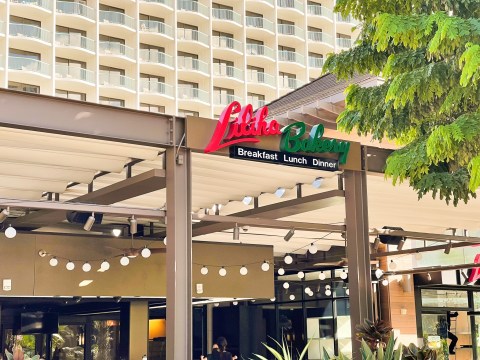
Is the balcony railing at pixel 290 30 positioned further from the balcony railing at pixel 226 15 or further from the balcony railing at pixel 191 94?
the balcony railing at pixel 191 94

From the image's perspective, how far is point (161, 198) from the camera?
1228 centimetres

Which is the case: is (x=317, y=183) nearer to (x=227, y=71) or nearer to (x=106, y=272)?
(x=106, y=272)

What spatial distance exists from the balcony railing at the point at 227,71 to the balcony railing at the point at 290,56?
4090 mm

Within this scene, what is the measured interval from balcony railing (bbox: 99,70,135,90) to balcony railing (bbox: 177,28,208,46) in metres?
5.28

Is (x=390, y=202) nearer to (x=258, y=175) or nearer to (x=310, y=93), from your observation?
(x=258, y=175)

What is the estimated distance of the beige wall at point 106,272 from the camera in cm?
1324

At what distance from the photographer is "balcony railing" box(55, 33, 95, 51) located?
43875mm

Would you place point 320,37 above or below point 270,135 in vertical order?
above

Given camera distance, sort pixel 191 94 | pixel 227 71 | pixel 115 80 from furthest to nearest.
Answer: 1. pixel 227 71
2. pixel 191 94
3. pixel 115 80

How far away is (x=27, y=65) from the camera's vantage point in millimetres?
41938

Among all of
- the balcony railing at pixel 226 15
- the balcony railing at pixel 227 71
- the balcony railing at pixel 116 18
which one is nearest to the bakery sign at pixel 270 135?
the balcony railing at pixel 116 18

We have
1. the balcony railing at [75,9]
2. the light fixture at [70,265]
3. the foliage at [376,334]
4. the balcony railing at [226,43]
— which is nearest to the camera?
the foliage at [376,334]

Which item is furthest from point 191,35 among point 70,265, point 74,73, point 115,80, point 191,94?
point 70,265

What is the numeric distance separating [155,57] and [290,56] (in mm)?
11283
